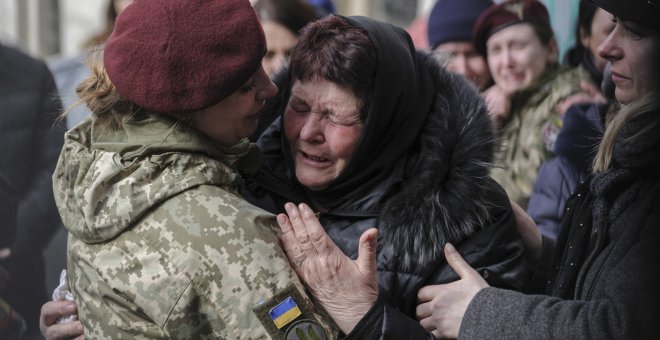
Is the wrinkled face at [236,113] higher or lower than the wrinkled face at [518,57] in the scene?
higher

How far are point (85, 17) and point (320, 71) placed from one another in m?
10.0

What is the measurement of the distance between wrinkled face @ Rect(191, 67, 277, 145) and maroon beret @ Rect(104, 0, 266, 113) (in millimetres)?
95

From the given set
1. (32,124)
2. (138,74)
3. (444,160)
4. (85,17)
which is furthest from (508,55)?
(85,17)

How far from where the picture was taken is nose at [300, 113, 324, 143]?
8.01 feet

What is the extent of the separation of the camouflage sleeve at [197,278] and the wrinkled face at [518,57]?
2.49 meters

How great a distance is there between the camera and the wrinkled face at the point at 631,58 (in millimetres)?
1926

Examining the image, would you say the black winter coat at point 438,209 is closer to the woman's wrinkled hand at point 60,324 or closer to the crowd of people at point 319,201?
the crowd of people at point 319,201

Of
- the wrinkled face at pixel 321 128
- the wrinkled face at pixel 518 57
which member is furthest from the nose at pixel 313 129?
the wrinkled face at pixel 518 57

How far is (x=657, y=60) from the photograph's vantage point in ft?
5.96

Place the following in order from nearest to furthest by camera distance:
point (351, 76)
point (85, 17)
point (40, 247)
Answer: point (351, 76)
point (40, 247)
point (85, 17)

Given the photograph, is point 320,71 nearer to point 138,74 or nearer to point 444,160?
point 444,160

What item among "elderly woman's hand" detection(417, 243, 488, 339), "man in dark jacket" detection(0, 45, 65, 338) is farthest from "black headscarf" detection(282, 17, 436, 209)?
"man in dark jacket" detection(0, 45, 65, 338)

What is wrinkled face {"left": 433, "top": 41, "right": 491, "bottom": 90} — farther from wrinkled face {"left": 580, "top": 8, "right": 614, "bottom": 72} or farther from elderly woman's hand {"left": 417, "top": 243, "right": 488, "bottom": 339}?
elderly woman's hand {"left": 417, "top": 243, "right": 488, "bottom": 339}

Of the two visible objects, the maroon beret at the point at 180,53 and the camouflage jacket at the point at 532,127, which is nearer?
the maroon beret at the point at 180,53
